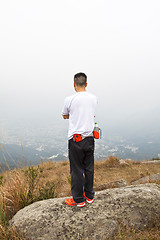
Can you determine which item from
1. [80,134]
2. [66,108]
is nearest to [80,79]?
[66,108]

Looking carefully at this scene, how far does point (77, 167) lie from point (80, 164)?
87mm

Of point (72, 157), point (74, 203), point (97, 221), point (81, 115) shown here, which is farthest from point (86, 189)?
point (81, 115)

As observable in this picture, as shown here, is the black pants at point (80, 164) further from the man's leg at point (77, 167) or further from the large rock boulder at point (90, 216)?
the large rock boulder at point (90, 216)

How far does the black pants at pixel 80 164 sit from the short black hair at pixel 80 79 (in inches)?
46.3

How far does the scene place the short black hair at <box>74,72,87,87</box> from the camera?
2947 millimetres

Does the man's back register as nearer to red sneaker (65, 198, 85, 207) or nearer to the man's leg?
the man's leg

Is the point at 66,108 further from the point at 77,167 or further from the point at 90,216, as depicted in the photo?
the point at 90,216

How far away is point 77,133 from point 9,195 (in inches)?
91.9

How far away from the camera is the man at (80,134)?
285 centimetres

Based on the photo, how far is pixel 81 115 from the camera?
2861mm

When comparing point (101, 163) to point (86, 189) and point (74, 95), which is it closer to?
point (86, 189)

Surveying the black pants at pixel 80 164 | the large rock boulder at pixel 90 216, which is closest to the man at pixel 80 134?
the black pants at pixel 80 164

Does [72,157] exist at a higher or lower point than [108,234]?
higher

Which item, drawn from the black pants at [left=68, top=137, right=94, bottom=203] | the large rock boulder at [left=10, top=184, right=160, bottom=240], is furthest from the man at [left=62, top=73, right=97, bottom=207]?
the large rock boulder at [left=10, top=184, right=160, bottom=240]
